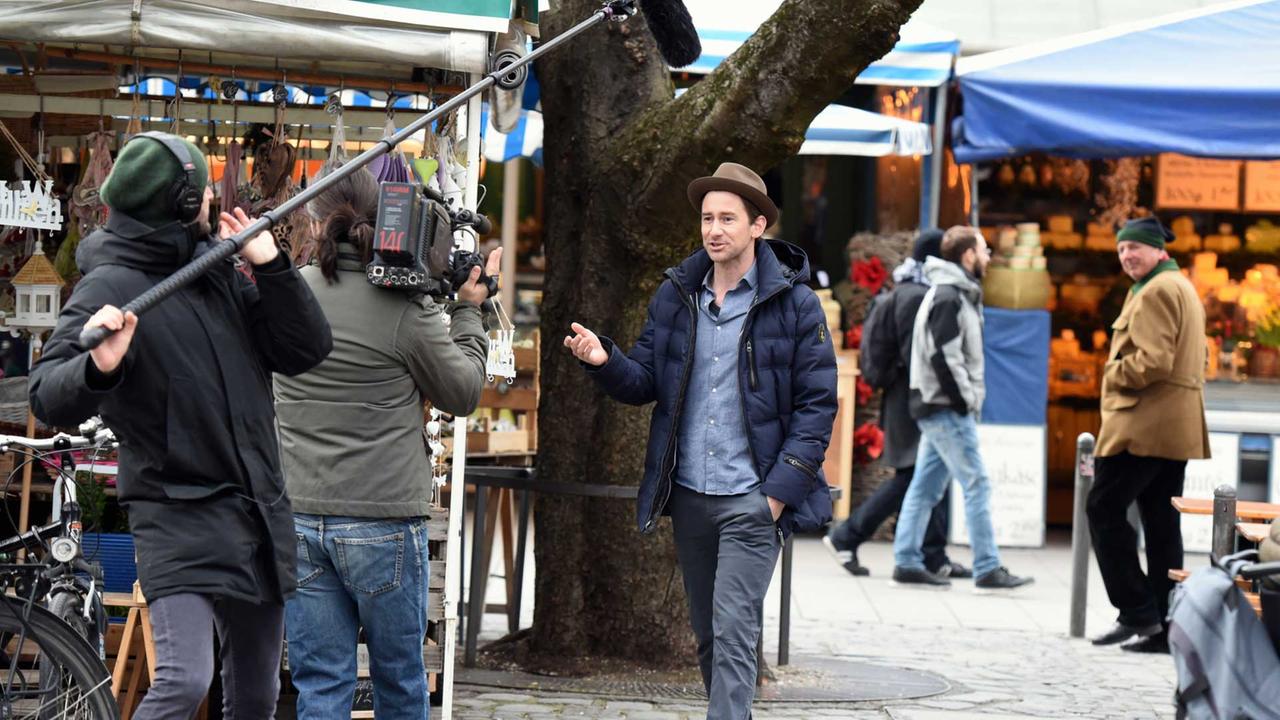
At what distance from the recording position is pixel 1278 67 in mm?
10633

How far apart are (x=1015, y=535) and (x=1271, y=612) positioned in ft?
26.2

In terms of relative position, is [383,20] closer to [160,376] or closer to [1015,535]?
[160,376]

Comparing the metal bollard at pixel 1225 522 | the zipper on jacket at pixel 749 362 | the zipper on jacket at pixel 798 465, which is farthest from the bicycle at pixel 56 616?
the metal bollard at pixel 1225 522

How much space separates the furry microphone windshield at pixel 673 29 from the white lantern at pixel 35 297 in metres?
2.39

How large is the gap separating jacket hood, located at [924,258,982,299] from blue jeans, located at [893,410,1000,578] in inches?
28.8

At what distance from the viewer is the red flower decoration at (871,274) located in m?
11.9

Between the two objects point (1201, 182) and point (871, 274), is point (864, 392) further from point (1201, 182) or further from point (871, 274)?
point (1201, 182)

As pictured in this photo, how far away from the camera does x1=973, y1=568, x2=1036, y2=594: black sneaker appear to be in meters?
10.2

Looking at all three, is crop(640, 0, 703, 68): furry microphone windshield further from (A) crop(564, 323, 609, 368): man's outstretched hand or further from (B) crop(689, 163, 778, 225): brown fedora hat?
(A) crop(564, 323, 609, 368): man's outstretched hand

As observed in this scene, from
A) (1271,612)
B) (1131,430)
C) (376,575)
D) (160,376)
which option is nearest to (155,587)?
(160,376)

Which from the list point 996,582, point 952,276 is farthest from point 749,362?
point 996,582

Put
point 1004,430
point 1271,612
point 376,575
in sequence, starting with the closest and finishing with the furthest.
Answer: point 1271,612, point 376,575, point 1004,430

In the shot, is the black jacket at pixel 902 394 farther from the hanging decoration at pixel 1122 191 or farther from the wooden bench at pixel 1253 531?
the wooden bench at pixel 1253 531

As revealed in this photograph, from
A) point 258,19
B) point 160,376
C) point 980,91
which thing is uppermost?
point 980,91
